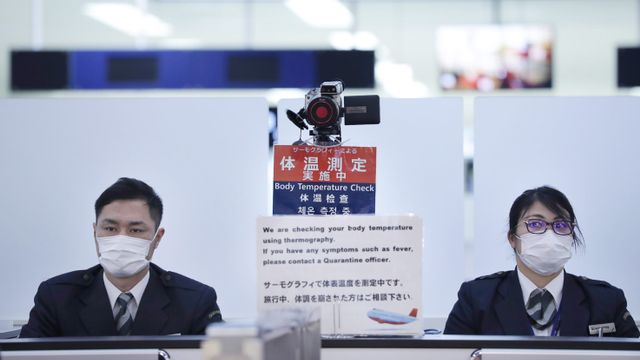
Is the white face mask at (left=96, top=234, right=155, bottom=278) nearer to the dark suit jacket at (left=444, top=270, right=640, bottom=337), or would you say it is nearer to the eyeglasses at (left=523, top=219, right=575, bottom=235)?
the dark suit jacket at (left=444, top=270, right=640, bottom=337)

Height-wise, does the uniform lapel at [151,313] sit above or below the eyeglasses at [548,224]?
below

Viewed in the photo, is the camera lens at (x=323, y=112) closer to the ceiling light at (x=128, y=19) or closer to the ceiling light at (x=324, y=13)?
the ceiling light at (x=324, y=13)

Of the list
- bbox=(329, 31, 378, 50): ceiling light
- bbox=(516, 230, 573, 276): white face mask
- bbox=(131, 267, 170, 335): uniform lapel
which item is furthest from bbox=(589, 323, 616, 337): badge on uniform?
bbox=(329, 31, 378, 50): ceiling light

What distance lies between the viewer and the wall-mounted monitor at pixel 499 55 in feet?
25.8

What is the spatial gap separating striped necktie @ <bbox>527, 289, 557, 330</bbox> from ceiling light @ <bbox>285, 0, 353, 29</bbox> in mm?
5632

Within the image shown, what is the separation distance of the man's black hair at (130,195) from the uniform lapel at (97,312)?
1.00 ft

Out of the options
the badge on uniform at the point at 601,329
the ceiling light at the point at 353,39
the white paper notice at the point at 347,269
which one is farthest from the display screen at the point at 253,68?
the white paper notice at the point at 347,269

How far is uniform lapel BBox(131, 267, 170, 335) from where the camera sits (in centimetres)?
279

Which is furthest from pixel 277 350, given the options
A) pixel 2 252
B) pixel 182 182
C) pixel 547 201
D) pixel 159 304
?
pixel 2 252


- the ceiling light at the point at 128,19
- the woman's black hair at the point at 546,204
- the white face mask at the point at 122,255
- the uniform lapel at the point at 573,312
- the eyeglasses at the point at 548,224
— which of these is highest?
the ceiling light at the point at 128,19

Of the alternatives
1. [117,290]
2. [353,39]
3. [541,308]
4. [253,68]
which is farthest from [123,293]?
[353,39]

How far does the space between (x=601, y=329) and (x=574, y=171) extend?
4.28 feet

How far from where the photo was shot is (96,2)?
26.1 feet

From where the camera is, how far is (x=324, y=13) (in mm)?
8047
